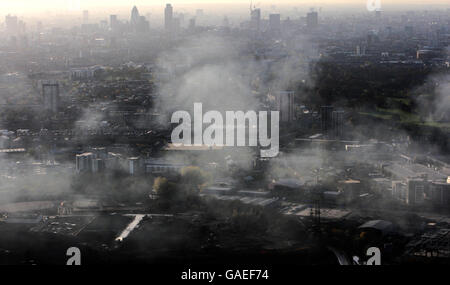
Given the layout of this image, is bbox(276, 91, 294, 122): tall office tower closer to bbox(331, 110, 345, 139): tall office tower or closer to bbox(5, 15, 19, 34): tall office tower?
bbox(331, 110, 345, 139): tall office tower

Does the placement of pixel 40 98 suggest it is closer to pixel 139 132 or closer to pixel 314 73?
pixel 139 132

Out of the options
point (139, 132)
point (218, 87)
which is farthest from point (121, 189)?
point (218, 87)

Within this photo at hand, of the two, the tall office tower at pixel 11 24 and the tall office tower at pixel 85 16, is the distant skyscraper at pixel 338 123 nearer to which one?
the tall office tower at pixel 85 16

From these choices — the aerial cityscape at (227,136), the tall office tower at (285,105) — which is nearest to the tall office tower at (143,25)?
the aerial cityscape at (227,136)

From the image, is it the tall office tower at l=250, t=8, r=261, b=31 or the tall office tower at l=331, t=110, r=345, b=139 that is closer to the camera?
the tall office tower at l=331, t=110, r=345, b=139

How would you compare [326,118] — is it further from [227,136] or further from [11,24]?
[11,24]

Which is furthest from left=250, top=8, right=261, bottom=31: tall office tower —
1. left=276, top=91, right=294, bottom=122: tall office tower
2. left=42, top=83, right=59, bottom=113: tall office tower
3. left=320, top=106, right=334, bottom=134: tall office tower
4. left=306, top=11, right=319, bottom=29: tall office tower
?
left=42, top=83, right=59, bottom=113: tall office tower

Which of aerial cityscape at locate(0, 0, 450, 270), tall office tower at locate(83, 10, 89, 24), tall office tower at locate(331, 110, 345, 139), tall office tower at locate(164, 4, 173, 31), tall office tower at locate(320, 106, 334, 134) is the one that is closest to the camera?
aerial cityscape at locate(0, 0, 450, 270)
